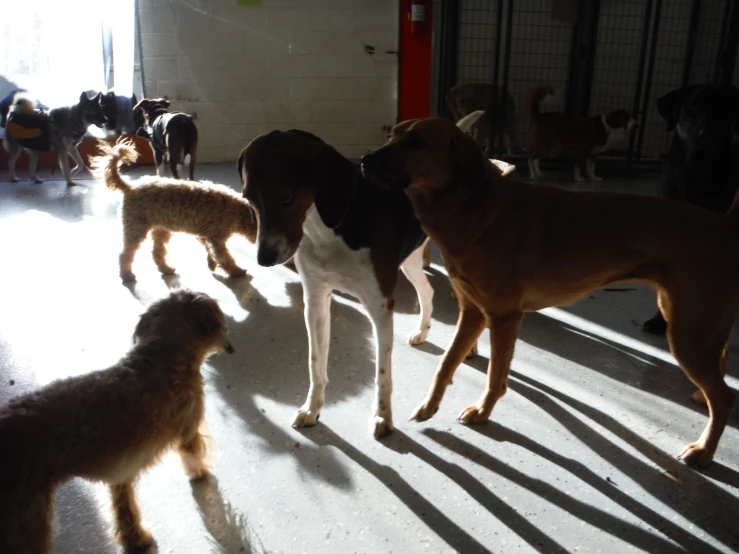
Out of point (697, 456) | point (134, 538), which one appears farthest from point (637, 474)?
point (134, 538)

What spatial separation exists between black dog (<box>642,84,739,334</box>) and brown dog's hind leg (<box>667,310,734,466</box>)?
1056 mm

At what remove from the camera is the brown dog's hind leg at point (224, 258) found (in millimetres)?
3180

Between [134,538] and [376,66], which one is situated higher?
[376,66]

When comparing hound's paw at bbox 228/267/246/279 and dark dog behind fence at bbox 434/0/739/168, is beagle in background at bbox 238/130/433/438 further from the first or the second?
dark dog behind fence at bbox 434/0/739/168

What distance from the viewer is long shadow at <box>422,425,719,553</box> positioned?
1415mm

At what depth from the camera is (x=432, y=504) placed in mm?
1535

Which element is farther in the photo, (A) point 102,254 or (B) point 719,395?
(A) point 102,254

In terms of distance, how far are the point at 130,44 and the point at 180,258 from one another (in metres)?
3.73

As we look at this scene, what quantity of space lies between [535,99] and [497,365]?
470 cm

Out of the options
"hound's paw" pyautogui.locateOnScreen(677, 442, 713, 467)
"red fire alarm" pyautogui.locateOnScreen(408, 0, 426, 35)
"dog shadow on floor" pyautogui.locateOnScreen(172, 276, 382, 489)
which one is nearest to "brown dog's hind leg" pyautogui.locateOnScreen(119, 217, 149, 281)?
"dog shadow on floor" pyautogui.locateOnScreen(172, 276, 382, 489)

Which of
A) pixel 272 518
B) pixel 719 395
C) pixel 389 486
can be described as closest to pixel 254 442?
pixel 272 518

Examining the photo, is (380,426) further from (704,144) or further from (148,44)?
(148,44)

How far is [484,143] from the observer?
661 cm

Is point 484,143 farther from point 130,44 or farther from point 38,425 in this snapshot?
point 38,425
